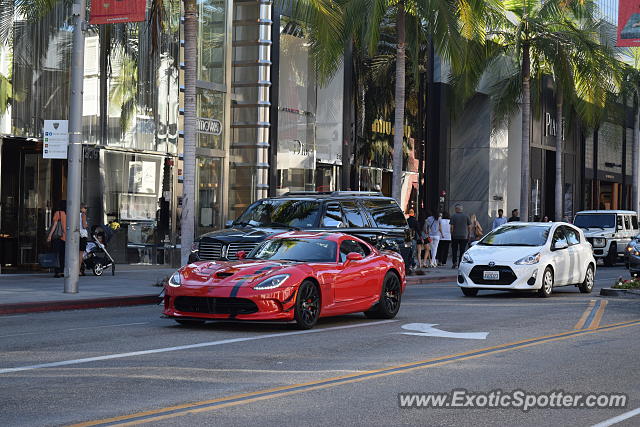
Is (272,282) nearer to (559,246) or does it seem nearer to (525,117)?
(559,246)

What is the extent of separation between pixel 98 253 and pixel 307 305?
12.0 metres

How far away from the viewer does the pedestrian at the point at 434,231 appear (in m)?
33.6

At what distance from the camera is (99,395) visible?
9031 millimetres

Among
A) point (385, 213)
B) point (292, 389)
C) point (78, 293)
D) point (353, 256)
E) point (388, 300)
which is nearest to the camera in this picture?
point (292, 389)

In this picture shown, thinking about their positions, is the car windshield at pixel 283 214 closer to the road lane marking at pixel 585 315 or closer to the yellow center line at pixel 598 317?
the road lane marking at pixel 585 315

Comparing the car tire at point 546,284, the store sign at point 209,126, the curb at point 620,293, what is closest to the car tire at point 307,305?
the car tire at point 546,284

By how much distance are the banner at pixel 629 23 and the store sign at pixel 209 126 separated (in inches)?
466

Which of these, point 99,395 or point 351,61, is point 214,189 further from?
point 99,395

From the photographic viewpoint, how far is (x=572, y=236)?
78.8 ft

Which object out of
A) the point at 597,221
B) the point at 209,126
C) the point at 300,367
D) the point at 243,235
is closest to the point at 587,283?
the point at 243,235

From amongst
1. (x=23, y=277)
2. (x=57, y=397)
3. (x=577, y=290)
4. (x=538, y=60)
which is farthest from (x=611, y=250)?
(x=57, y=397)

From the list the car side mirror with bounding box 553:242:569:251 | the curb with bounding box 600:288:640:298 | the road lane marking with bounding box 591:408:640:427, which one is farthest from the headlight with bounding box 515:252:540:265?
the road lane marking with bounding box 591:408:640:427

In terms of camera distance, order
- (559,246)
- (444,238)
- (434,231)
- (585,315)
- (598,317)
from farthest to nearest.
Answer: (444,238), (434,231), (559,246), (585,315), (598,317)

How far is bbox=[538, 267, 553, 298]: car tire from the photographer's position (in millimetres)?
22188
